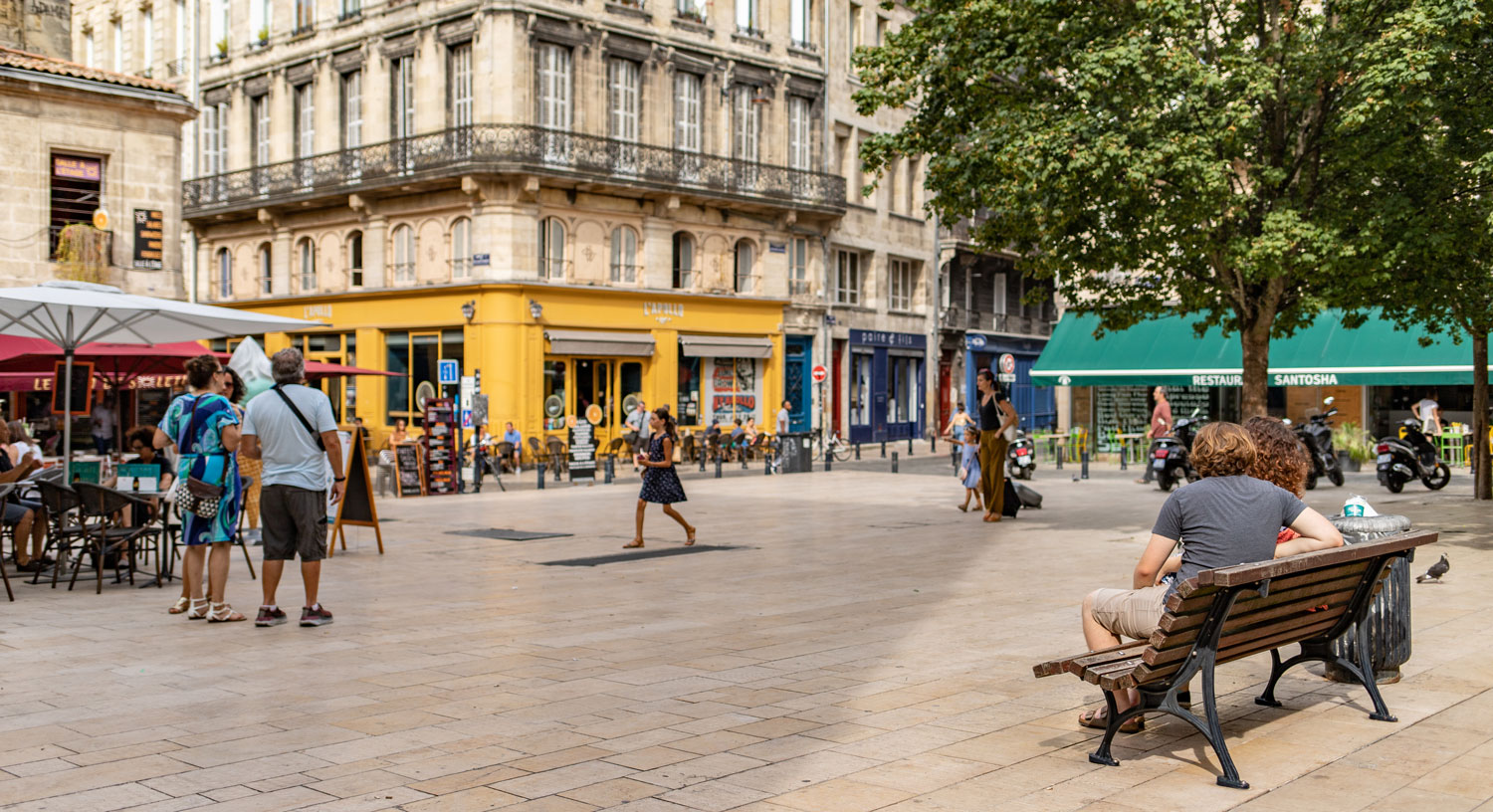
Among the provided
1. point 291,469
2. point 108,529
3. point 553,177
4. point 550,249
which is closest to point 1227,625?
point 291,469

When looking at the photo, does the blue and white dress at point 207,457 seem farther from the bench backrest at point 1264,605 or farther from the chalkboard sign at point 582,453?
the chalkboard sign at point 582,453

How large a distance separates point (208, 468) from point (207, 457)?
0.09 m

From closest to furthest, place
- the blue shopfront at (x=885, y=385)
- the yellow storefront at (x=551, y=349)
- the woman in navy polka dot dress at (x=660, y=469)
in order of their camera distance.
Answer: the woman in navy polka dot dress at (x=660, y=469) < the yellow storefront at (x=551, y=349) < the blue shopfront at (x=885, y=385)

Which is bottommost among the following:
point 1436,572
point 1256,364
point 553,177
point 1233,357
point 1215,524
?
point 1436,572

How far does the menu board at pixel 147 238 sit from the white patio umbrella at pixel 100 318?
1020cm

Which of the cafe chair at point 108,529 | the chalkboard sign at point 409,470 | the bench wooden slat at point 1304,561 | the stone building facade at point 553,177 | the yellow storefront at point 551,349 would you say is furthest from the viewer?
the stone building facade at point 553,177

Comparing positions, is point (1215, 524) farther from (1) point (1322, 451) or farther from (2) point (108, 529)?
(1) point (1322, 451)

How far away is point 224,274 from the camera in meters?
40.3

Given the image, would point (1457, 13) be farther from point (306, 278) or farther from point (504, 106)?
point (306, 278)

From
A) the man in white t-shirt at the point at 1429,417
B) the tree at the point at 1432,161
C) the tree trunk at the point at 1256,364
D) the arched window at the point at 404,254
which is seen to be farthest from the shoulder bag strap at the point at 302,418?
the arched window at the point at 404,254

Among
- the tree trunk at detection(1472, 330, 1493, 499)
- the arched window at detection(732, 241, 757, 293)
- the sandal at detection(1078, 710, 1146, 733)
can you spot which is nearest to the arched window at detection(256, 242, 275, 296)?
the arched window at detection(732, 241, 757, 293)

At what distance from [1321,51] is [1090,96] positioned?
89.4 inches

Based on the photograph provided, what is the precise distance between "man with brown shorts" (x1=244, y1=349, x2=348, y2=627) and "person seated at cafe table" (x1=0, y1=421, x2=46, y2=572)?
3.12m

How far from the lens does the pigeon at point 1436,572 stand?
10.3 m
